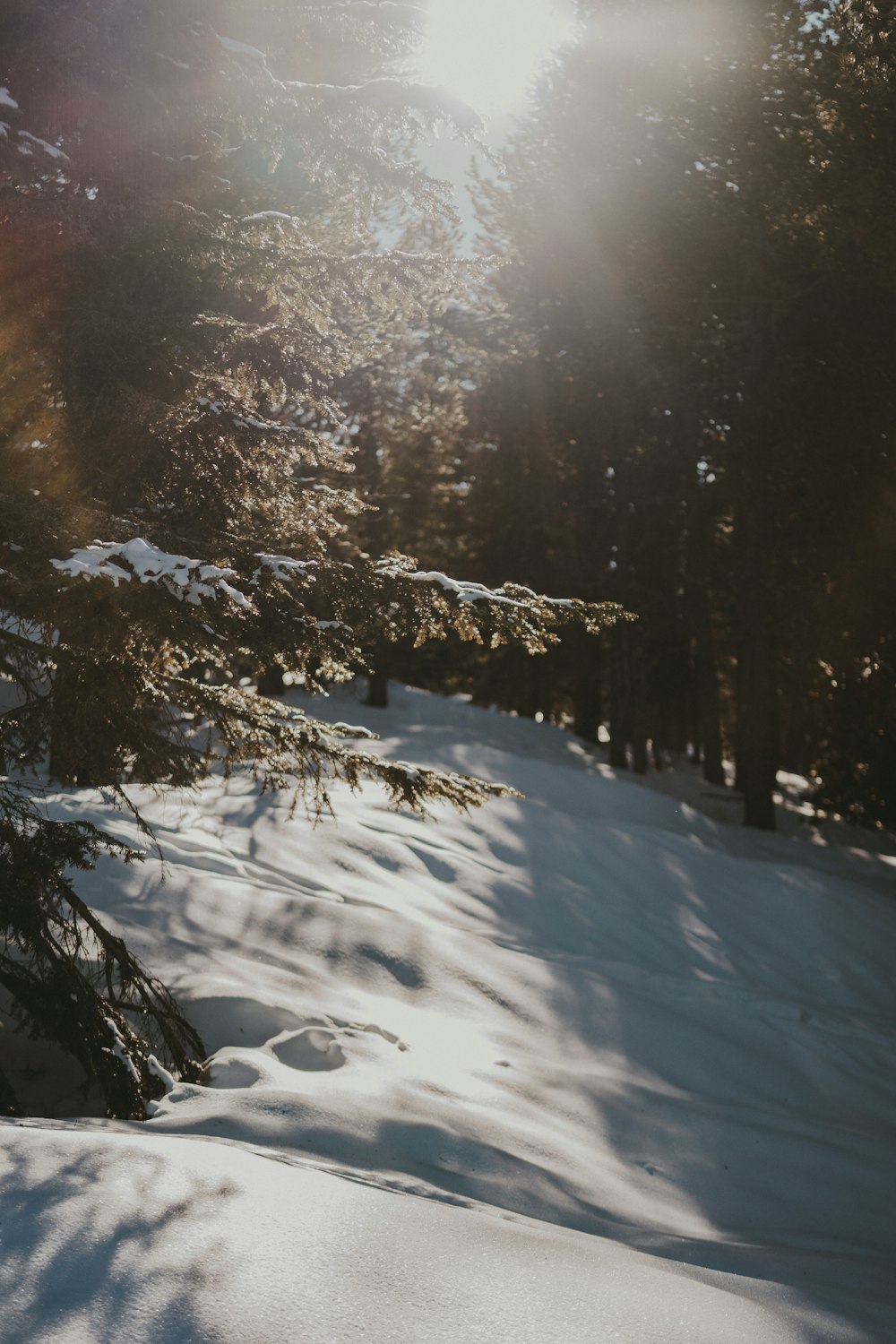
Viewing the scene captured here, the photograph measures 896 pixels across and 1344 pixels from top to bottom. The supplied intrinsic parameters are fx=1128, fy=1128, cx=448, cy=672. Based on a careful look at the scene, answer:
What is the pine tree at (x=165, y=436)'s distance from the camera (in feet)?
17.5

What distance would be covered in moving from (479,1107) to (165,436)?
13.1ft

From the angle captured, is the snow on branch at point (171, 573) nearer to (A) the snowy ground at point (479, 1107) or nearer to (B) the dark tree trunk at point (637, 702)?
(A) the snowy ground at point (479, 1107)

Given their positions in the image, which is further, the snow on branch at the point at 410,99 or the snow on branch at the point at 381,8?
the snow on branch at the point at 381,8

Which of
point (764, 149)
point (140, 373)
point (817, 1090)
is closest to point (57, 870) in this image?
point (140, 373)

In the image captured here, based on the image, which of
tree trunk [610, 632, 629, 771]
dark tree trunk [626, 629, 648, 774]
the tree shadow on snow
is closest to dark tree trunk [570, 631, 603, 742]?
dark tree trunk [626, 629, 648, 774]

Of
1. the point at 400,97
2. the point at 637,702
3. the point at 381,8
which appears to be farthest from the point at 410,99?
the point at 637,702

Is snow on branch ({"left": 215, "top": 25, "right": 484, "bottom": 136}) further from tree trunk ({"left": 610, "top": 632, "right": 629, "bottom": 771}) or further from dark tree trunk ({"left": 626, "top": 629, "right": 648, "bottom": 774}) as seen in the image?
dark tree trunk ({"left": 626, "top": 629, "right": 648, "bottom": 774})

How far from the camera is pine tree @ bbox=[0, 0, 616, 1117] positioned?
5.34 meters

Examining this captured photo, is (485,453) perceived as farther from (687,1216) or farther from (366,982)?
(687,1216)

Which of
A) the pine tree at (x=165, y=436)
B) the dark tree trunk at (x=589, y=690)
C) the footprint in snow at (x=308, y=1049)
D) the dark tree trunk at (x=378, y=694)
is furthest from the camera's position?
the dark tree trunk at (x=589, y=690)

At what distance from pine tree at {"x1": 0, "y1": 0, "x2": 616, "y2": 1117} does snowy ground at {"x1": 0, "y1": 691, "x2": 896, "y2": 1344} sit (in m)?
1.00

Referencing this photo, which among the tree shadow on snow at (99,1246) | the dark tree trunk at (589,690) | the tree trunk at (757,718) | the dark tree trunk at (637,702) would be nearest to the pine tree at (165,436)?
the tree shadow on snow at (99,1246)

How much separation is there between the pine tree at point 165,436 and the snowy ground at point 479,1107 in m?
1.00

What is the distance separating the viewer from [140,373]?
5.99 metres
